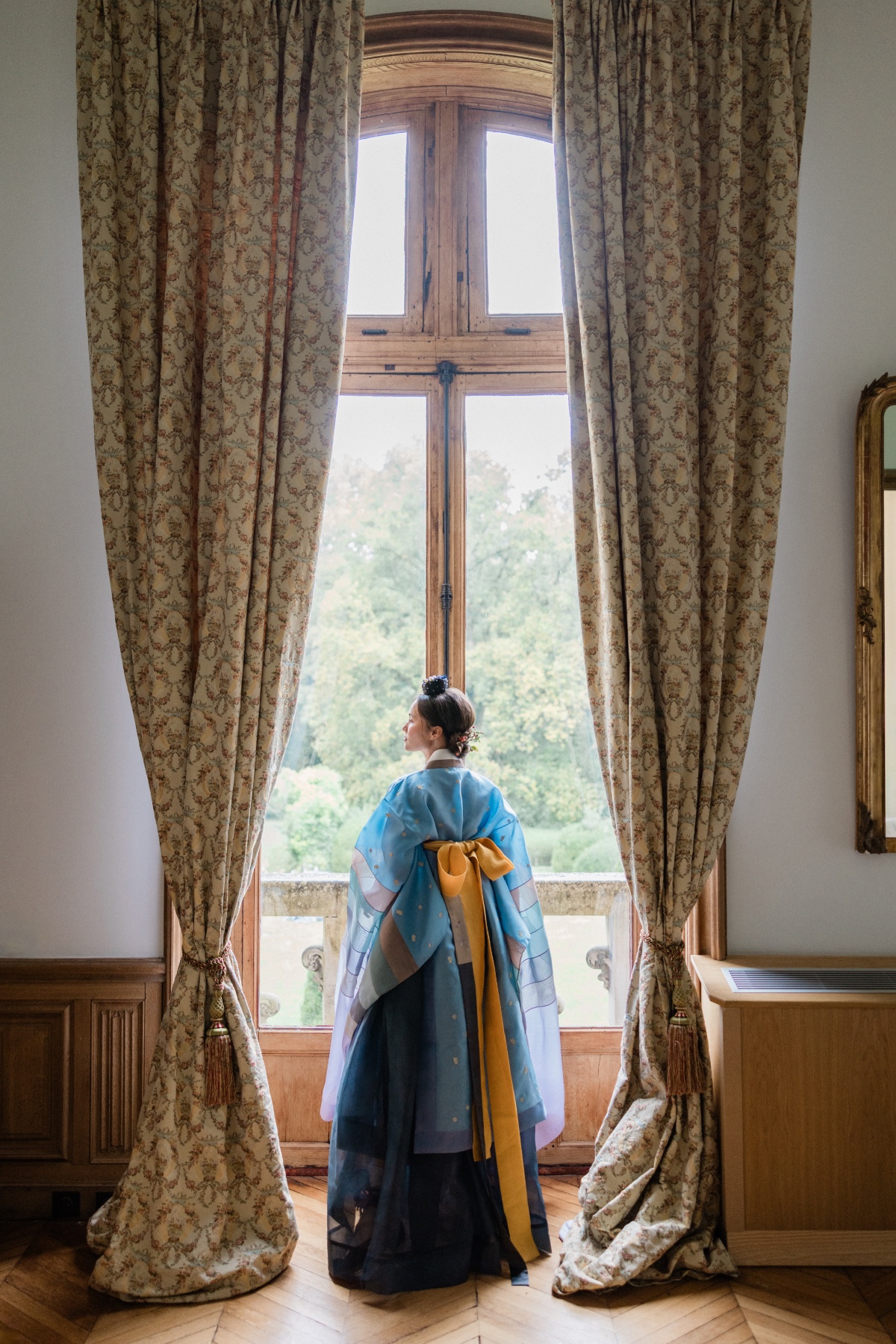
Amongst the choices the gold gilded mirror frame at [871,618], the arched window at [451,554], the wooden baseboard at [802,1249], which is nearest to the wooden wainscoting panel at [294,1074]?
the arched window at [451,554]

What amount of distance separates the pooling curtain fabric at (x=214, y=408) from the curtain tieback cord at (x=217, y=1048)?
0.10ft

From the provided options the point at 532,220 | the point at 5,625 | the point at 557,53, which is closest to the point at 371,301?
the point at 532,220

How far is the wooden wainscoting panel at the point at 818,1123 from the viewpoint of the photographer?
222cm

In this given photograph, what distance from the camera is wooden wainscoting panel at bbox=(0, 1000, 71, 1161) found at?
2504mm

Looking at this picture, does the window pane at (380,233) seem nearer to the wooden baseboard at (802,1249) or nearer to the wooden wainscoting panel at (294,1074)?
the wooden wainscoting panel at (294,1074)

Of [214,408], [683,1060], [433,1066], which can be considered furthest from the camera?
[214,408]

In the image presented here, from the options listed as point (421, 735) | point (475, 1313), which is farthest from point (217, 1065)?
point (421, 735)

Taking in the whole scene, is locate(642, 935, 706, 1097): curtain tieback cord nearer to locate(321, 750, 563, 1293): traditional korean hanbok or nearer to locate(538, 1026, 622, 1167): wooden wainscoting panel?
locate(321, 750, 563, 1293): traditional korean hanbok

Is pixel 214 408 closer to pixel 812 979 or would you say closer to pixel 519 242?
pixel 519 242

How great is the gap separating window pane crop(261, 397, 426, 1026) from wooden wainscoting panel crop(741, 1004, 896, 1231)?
1.26m

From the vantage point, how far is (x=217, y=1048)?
88.4 inches

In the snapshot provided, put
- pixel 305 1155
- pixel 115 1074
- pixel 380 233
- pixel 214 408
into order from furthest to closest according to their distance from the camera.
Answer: pixel 380 233 → pixel 305 1155 → pixel 115 1074 → pixel 214 408

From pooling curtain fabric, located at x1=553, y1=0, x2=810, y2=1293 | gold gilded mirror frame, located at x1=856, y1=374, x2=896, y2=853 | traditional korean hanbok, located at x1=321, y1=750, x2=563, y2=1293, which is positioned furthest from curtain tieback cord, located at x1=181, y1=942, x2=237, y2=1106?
gold gilded mirror frame, located at x1=856, y1=374, x2=896, y2=853

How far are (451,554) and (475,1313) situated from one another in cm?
196
